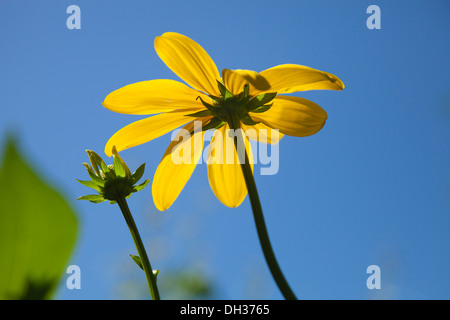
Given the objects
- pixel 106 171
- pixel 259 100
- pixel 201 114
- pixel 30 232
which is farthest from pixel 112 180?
pixel 30 232

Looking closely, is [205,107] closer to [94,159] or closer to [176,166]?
[176,166]

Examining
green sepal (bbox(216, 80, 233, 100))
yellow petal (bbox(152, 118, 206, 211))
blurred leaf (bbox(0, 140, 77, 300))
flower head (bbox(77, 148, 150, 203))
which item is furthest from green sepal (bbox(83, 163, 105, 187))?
blurred leaf (bbox(0, 140, 77, 300))

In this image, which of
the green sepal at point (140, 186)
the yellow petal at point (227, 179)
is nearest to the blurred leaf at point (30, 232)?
the green sepal at point (140, 186)

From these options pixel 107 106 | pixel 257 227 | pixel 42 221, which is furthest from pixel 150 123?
pixel 42 221

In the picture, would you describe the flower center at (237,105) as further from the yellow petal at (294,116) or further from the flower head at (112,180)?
the flower head at (112,180)

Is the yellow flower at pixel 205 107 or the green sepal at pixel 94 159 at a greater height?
the yellow flower at pixel 205 107
